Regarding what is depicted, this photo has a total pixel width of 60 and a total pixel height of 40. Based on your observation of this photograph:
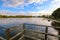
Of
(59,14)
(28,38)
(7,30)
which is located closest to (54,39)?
(28,38)

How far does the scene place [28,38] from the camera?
214 inches

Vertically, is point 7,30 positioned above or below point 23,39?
above

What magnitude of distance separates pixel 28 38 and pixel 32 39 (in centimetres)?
33

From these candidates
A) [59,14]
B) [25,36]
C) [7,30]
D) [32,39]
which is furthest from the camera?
[59,14]

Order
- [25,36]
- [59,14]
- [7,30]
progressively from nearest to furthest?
[7,30]
[25,36]
[59,14]

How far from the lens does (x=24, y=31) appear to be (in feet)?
18.2

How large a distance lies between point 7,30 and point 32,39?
227 cm

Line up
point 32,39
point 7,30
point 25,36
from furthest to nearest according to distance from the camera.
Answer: point 25,36, point 32,39, point 7,30

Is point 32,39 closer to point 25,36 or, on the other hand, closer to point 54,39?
point 25,36

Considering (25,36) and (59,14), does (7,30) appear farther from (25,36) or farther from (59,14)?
(59,14)

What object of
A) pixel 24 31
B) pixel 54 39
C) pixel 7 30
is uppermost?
pixel 7 30

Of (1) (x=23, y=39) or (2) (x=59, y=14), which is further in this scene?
(2) (x=59, y=14)

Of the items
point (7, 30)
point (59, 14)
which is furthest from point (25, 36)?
point (59, 14)

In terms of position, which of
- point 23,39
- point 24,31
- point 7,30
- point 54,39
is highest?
point 7,30
